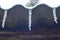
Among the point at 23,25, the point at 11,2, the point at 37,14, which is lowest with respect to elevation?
the point at 23,25

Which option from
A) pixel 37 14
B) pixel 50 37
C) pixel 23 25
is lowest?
pixel 50 37

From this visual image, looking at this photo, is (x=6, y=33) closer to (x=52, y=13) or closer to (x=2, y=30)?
(x=2, y=30)

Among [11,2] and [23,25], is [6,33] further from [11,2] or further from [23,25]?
[11,2]

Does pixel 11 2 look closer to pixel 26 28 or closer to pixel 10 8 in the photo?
pixel 10 8

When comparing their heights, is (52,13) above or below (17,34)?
above

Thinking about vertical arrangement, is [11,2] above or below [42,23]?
above

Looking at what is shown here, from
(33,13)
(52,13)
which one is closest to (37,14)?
(33,13)

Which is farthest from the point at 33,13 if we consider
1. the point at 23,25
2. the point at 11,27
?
the point at 11,27

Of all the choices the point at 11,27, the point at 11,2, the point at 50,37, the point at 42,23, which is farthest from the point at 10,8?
the point at 50,37
